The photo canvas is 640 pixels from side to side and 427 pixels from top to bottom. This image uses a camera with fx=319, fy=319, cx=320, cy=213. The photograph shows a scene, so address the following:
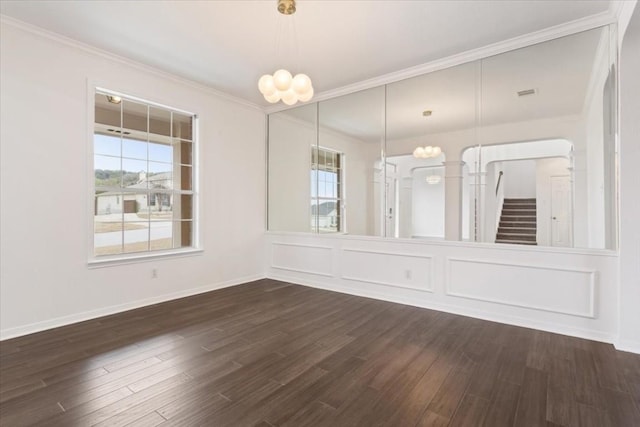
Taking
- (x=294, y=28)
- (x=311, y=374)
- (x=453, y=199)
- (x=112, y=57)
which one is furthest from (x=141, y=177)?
(x=453, y=199)

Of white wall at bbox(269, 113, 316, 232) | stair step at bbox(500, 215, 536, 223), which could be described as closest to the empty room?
stair step at bbox(500, 215, 536, 223)

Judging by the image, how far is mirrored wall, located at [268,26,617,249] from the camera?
315cm

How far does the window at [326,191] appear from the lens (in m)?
4.88

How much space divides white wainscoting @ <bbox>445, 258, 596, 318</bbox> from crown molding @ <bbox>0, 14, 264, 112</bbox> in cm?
400

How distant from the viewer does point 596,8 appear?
9.25ft

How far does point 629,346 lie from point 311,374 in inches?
109

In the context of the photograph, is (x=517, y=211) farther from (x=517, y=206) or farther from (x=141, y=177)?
(x=141, y=177)

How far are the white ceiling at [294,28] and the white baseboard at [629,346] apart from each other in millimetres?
2922

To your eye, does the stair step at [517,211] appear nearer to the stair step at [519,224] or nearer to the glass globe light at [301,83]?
the stair step at [519,224]

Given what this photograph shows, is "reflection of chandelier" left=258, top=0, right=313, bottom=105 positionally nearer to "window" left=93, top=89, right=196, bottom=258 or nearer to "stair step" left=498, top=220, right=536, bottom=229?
"window" left=93, top=89, right=196, bottom=258

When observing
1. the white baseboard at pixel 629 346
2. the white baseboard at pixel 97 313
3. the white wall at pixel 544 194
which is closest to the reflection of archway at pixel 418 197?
the white wall at pixel 544 194

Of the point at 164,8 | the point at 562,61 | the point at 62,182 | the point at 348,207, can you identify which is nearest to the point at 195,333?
the point at 62,182

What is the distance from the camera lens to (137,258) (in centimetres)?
396

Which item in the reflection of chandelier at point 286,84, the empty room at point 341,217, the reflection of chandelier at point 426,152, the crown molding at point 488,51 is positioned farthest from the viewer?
the reflection of chandelier at point 426,152
